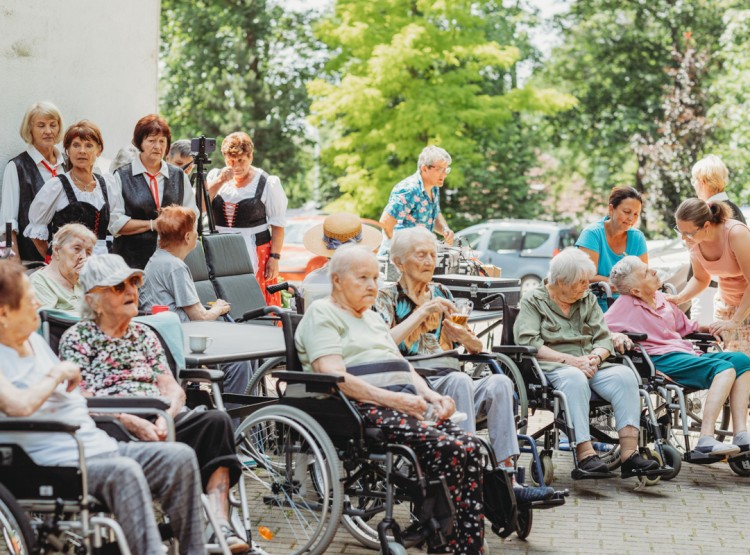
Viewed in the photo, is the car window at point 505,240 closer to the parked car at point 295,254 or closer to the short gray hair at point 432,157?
the parked car at point 295,254

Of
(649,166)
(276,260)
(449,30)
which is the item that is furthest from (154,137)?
(649,166)

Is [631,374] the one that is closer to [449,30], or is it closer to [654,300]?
[654,300]

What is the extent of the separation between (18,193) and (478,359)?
2.64 meters

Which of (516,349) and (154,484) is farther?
(516,349)

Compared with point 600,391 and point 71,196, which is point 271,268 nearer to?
point 71,196

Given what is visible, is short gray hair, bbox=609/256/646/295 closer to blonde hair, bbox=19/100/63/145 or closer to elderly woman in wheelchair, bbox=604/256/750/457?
elderly woman in wheelchair, bbox=604/256/750/457

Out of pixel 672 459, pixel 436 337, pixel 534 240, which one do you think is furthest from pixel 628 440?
pixel 534 240

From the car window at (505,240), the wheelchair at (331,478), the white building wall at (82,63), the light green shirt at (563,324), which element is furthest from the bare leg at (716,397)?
the car window at (505,240)

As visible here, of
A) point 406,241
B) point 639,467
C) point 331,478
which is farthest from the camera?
point 639,467

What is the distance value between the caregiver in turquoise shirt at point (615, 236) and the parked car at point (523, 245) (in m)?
14.1

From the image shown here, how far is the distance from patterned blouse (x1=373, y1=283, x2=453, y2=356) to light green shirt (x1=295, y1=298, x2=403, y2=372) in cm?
31

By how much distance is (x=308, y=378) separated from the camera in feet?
14.2

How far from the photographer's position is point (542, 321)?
6.05 m

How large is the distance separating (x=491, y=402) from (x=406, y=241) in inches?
31.8
